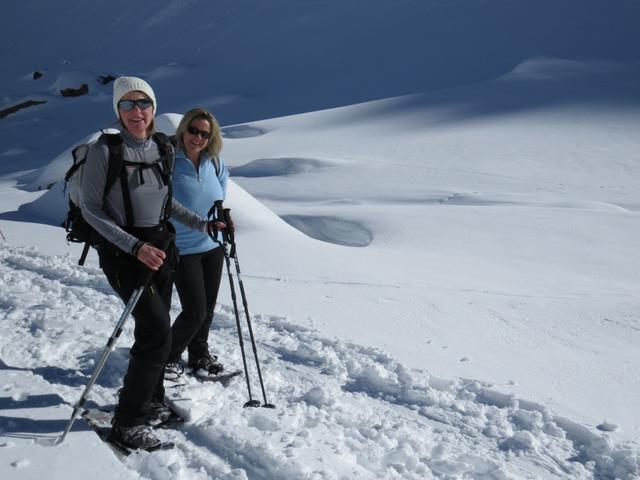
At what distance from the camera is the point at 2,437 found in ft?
9.71

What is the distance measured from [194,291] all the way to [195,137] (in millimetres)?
840

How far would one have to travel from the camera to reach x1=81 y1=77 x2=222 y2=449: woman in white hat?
8.85ft

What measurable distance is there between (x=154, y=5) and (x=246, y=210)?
166 feet

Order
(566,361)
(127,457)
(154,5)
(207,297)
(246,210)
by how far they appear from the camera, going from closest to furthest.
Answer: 1. (127,457)
2. (207,297)
3. (566,361)
4. (246,210)
5. (154,5)

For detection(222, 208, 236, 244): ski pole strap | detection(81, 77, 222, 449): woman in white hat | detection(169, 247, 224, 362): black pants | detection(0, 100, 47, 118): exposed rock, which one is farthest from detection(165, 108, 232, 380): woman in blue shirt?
detection(0, 100, 47, 118): exposed rock

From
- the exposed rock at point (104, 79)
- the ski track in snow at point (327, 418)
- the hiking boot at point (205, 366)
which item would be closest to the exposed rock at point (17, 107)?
the exposed rock at point (104, 79)

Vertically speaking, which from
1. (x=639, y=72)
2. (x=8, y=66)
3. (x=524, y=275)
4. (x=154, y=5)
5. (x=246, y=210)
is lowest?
(x=524, y=275)

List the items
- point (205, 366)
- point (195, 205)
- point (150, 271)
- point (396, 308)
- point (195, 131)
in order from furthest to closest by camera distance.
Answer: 1. point (396, 308)
2. point (205, 366)
3. point (195, 205)
4. point (195, 131)
5. point (150, 271)

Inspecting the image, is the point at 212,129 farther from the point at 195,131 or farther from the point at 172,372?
the point at 172,372

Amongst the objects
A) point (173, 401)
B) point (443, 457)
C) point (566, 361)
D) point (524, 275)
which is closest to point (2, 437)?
point (173, 401)

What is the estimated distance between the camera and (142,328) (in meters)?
2.91

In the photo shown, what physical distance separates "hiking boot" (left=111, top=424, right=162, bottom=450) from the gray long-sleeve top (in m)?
0.88

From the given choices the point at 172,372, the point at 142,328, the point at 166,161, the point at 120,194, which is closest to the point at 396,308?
the point at 172,372

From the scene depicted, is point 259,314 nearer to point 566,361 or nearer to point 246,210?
point 566,361
